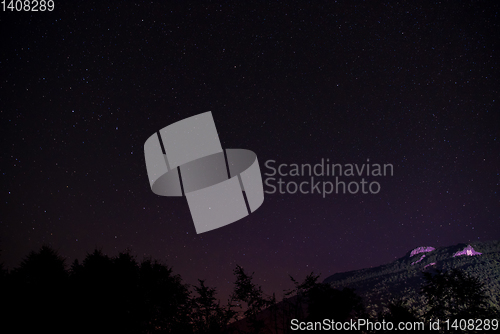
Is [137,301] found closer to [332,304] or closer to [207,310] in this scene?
[207,310]

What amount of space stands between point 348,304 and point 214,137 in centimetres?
1512

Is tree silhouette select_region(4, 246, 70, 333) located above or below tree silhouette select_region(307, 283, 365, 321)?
above

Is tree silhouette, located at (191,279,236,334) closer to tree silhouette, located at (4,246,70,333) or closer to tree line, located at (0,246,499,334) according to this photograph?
tree line, located at (0,246,499,334)

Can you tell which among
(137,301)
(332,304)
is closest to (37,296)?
(137,301)

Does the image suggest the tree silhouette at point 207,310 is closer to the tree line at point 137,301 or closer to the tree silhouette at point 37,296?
the tree line at point 137,301

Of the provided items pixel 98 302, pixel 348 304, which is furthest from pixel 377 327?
pixel 98 302

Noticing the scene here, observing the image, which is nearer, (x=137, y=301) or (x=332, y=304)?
(x=332, y=304)

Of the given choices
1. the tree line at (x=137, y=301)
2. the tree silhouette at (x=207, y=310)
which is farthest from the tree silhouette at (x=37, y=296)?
the tree silhouette at (x=207, y=310)

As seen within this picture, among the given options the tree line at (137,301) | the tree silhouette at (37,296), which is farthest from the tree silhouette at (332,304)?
the tree silhouette at (37,296)

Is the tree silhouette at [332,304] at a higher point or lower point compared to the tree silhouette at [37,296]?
lower

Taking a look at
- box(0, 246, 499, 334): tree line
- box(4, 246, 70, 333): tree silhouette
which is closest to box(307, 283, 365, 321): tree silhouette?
box(0, 246, 499, 334): tree line

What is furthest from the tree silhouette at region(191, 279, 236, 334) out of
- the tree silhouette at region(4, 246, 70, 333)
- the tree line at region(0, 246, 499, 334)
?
the tree silhouette at region(4, 246, 70, 333)

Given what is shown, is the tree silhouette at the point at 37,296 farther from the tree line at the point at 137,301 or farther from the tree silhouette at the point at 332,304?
the tree silhouette at the point at 332,304

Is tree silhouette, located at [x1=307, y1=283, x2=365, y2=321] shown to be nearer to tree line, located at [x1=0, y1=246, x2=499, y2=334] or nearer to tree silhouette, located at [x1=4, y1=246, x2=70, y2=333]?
tree line, located at [x1=0, y1=246, x2=499, y2=334]
